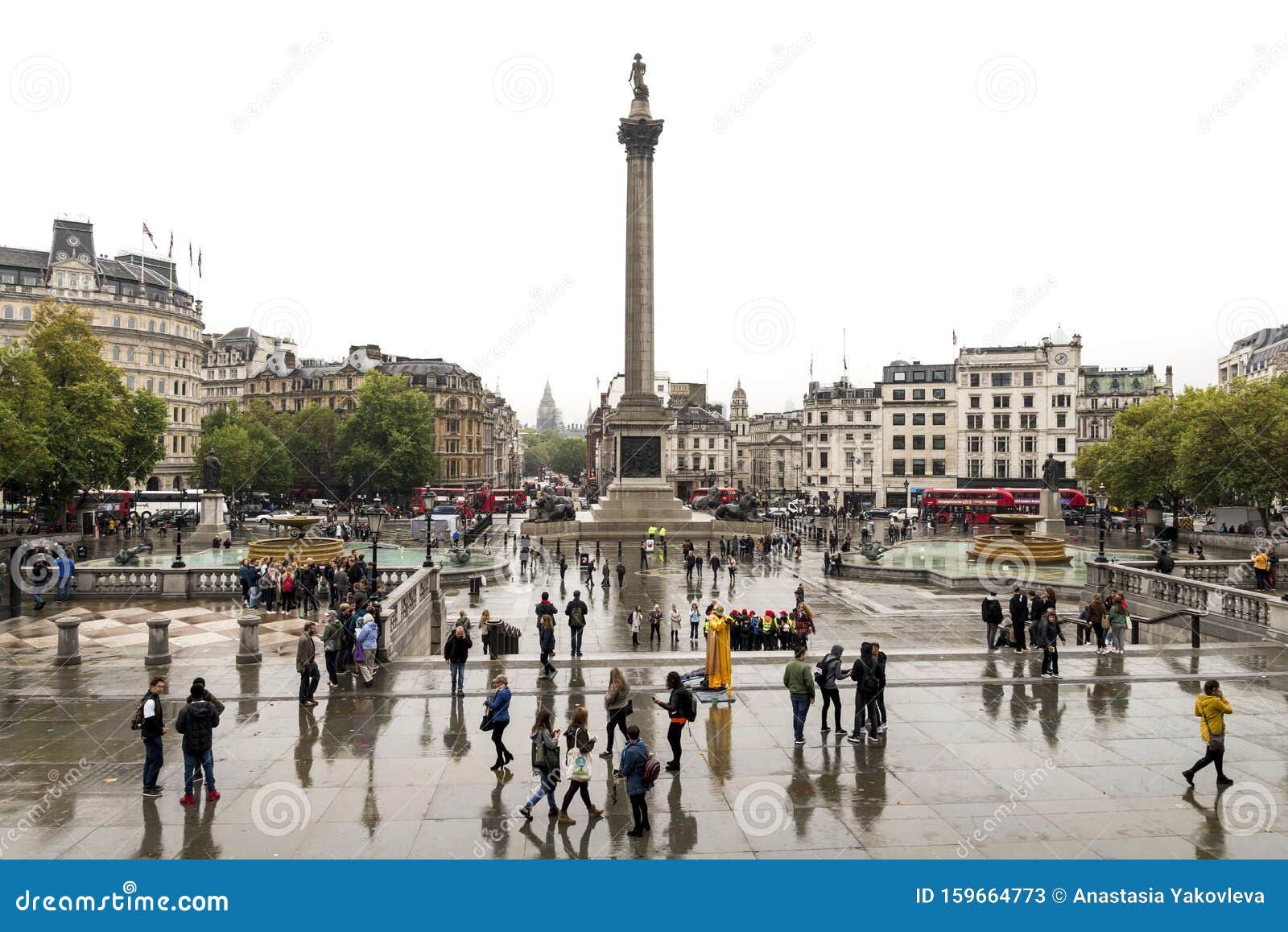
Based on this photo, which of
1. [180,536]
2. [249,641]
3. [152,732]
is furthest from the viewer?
[180,536]

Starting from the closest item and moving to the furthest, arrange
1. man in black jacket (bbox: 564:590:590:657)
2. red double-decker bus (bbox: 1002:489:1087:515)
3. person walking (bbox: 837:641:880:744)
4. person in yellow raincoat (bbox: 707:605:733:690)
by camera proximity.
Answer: person walking (bbox: 837:641:880:744)
person in yellow raincoat (bbox: 707:605:733:690)
man in black jacket (bbox: 564:590:590:657)
red double-decker bus (bbox: 1002:489:1087:515)

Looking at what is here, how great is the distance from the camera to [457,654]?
1459cm

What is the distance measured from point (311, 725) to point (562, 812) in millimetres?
5749

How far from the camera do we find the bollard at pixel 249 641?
1753cm

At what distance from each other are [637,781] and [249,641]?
11.8 m

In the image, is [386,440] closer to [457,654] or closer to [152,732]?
[457,654]

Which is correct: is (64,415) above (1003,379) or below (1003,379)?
below

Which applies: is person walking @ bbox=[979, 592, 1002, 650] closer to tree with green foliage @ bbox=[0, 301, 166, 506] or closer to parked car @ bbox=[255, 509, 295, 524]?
tree with green foliage @ bbox=[0, 301, 166, 506]

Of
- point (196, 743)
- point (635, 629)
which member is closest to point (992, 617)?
point (635, 629)

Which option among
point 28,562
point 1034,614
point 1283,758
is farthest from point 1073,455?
point 28,562

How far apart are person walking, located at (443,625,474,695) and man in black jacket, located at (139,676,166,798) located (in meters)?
4.71

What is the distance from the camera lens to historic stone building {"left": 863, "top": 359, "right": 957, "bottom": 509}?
92.4m

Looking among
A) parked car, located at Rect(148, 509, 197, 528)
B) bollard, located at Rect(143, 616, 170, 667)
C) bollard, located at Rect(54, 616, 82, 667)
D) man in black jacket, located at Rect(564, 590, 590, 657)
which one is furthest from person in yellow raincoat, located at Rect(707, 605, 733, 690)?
parked car, located at Rect(148, 509, 197, 528)

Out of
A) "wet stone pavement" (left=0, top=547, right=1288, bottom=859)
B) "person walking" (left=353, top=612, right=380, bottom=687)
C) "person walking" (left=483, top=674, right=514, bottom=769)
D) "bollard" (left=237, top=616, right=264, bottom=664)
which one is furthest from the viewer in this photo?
"bollard" (left=237, top=616, right=264, bottom=664)
